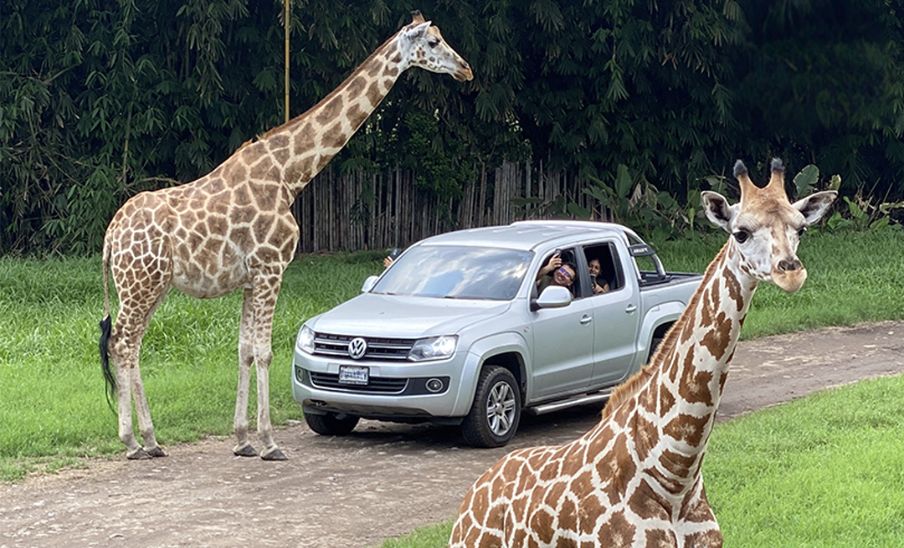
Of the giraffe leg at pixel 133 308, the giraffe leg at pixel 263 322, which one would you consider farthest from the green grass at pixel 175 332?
the giraffe leg at pixel 263 322

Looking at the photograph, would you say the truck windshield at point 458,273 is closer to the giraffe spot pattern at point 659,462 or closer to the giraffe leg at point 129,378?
the giraffe leg at point 129,378

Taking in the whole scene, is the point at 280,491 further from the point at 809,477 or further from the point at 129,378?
the point at 809,477

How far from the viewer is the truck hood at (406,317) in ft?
37.6

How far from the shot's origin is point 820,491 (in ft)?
29.7

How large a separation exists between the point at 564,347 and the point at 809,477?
3.26m

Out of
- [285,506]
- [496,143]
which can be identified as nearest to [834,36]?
[496,143]

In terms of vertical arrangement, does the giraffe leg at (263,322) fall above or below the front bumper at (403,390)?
above

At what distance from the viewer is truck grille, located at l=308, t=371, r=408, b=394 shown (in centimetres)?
1134

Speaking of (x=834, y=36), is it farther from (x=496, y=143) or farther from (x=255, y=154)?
(x=255, y=154)

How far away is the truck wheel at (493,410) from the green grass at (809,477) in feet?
5.66

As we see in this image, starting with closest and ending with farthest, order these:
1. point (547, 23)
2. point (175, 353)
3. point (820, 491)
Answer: point (820, 491), point (175, 353), point (547, 23)

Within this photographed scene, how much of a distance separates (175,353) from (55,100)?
770cm

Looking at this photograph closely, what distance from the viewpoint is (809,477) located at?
9359mm

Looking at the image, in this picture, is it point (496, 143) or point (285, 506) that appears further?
point (496, 143)
